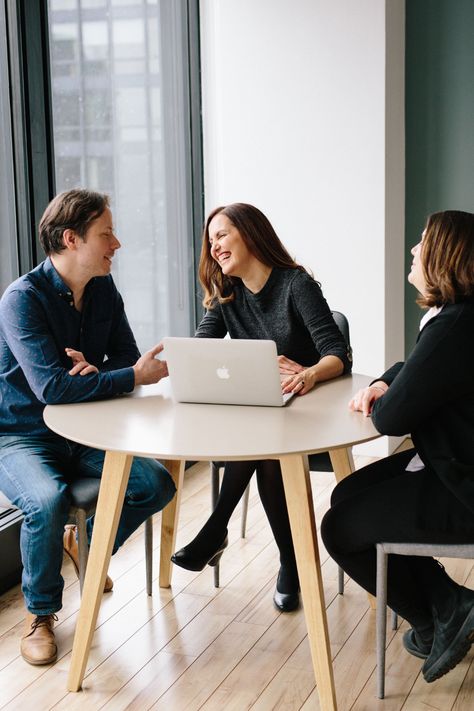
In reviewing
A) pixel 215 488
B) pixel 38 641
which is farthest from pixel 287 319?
pixel 38 641

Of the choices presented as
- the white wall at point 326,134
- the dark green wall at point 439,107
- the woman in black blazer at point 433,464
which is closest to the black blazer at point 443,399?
the woman in black blazer at point 433,464

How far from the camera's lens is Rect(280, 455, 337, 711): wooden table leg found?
1.96 m

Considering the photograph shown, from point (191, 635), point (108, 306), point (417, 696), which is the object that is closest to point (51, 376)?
point (108, 306)

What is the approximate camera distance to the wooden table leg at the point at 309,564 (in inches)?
77.3

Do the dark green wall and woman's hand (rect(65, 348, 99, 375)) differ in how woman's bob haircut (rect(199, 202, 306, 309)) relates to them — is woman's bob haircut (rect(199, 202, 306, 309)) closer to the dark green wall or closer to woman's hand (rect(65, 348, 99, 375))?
woman's hand (rect(65, 348, 99, 375))

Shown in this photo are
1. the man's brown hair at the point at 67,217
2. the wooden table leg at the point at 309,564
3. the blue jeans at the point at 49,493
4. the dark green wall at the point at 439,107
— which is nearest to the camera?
the wooden table leg at the point at 309,564

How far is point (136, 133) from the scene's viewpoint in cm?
382

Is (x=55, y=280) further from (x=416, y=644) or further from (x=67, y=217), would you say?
(x=416, y=644)

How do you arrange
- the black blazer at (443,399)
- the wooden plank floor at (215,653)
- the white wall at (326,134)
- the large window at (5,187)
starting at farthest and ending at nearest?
the white wall at (326,134)
the large window at (5,187)
the wooden plank floor at (215,653)
the black blazer at (443,399)

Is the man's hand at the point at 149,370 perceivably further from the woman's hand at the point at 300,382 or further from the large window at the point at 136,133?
the large window at the point at 136,133

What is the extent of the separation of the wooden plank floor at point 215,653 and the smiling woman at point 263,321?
147mm

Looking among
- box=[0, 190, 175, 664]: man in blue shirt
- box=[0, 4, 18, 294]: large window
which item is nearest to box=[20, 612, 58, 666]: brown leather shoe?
box=[0, 190, 175, 664]: man in blue shirt

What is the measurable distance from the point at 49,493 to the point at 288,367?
776 millimetres

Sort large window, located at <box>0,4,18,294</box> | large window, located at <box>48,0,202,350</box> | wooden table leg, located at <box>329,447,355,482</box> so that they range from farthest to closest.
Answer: large window, located at <box>48,0,202,350</box> → large window, located at <box>0,4,18,294</box> → wooden table leg, located at <box>329,447,355,482</box>
